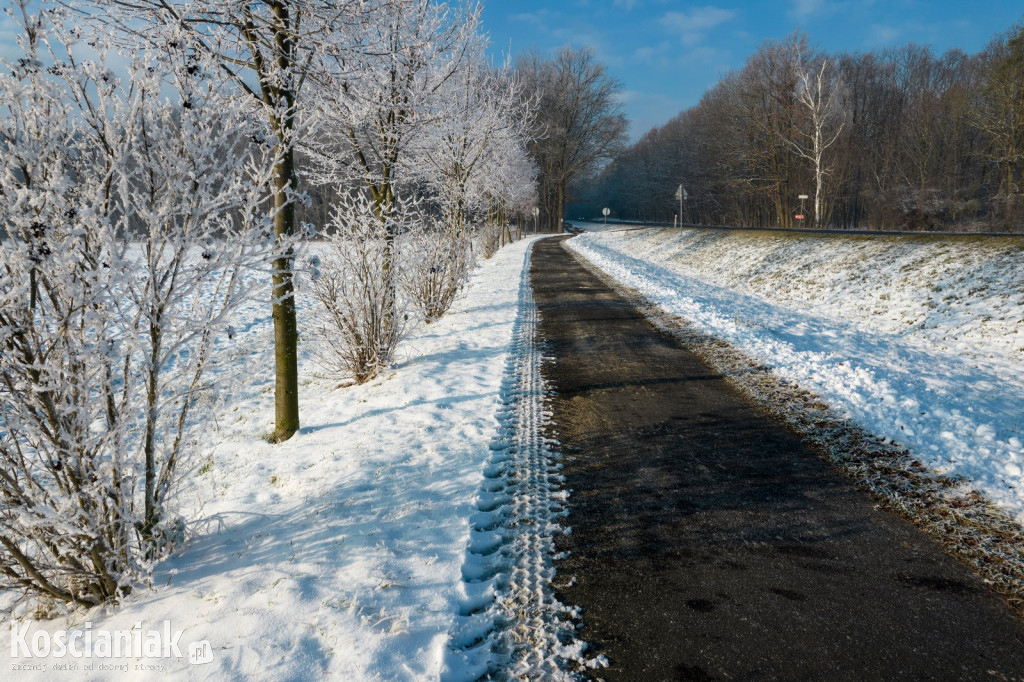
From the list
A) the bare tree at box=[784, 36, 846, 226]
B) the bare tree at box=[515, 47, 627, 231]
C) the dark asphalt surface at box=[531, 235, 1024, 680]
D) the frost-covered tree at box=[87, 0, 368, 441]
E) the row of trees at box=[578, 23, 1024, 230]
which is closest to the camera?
the dark asphalt surface at box=[531, 235, 1024, 680]

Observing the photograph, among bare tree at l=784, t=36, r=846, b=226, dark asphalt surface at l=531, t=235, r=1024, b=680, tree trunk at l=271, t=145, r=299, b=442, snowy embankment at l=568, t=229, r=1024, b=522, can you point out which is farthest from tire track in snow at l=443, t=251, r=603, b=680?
bare tree at l=784, t=36, r=846, b=226

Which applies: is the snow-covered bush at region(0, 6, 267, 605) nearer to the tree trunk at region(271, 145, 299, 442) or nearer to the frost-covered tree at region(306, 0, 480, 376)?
the tree trunk at region(271, 145, 299, 442)

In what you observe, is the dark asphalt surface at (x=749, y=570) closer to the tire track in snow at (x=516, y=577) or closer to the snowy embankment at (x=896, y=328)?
the tire track in snow at (x=516, y=577)

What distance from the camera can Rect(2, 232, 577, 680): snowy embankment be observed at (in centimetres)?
267

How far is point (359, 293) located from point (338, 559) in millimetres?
4923

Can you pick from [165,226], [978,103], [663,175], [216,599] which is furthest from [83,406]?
[663,175]

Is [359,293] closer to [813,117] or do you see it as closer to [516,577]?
[516,577]

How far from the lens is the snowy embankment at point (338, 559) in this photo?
267cm

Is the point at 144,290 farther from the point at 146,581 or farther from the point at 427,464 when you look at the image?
the point at 427,464

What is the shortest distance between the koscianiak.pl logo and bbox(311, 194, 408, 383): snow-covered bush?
497cm

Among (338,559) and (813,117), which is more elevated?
(813,117)

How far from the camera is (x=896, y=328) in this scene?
10117mm

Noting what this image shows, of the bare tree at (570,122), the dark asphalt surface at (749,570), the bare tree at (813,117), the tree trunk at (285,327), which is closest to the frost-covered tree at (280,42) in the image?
the tree trunk at (285,327)

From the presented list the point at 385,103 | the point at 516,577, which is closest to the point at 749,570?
the point at 516,577
